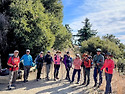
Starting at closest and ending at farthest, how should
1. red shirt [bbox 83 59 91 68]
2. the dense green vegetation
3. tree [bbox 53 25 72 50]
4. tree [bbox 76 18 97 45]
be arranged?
red shirt [bbox 83 59 91 68] < the dense green vegetation < tree [bbox 53 25 72 50] < tree [bbox 76 18 97 45]

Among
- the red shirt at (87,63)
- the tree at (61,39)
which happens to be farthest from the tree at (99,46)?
the red shirt at (87,63)

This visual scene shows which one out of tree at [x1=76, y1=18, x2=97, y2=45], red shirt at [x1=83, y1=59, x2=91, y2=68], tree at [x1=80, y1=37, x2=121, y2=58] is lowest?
red shirt at [x1=83, y1=59, x2=91, y2=68]

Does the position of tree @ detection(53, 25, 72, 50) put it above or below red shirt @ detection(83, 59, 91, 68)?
above

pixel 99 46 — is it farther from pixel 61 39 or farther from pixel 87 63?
pixel 87 63

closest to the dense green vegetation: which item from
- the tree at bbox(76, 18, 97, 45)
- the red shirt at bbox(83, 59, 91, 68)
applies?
the red shirt at bbox(83, 59, 91, 68)

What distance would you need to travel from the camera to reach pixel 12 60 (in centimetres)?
637

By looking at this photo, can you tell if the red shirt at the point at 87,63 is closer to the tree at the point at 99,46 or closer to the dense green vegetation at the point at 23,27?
the dense green vegetation at the point at 23,27

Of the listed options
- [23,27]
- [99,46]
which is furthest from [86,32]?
[23,27]

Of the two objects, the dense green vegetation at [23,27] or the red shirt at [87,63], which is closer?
the red shirt at [87,63]

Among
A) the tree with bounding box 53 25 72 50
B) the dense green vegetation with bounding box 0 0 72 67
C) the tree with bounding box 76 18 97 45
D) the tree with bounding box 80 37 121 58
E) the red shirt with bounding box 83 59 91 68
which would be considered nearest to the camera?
the red shirt with bounding box 83 59 91 68

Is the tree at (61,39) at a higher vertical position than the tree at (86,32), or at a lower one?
lower

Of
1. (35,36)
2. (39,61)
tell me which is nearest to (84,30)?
(35,36)

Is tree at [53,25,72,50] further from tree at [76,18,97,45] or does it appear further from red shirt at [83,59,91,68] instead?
tree at [76,18,97,45]

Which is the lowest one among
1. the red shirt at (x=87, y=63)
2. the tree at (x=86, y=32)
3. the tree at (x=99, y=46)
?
the red shirt at (x=87, y=63)
